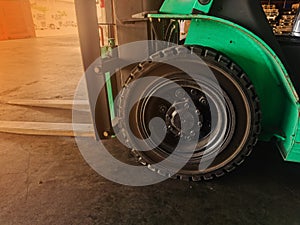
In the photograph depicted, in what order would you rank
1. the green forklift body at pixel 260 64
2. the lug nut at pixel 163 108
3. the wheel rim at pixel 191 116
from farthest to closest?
1. the lug nut at pixel 163 108
2. the wheel rim at pixel 191 116
3. the green forklift body at pixel 260 64

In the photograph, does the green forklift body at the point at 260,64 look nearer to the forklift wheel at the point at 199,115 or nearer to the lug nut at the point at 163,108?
the forklift wheel at the point at 199,115

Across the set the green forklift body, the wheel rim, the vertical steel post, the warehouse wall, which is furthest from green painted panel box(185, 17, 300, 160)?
the warehouse wall

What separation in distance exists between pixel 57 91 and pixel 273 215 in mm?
3354

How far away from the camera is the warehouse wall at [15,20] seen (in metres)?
13.5

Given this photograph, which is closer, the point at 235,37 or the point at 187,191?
the point at 235,37

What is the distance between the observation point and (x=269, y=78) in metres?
1.50

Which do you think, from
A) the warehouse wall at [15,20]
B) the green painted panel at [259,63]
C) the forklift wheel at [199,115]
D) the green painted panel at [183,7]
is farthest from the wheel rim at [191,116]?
the warehouse wall at [15,20]

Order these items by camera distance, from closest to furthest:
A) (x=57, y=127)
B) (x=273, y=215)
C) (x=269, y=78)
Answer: (x=273, y=215) < (x=269, y=78) < (x=57, y=127)

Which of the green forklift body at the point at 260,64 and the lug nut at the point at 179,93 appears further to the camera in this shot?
the lug nut at the point at 179,93

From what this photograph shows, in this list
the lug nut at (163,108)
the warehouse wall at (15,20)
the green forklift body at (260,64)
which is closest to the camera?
the green forklift body at (260,64)

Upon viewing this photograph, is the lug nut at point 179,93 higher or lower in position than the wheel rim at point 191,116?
higher

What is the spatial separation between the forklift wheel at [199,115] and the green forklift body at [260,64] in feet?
0.41

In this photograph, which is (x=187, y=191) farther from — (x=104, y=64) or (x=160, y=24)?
(x=160, y=24)

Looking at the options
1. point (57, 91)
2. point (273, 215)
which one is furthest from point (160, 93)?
point (57, 91)
